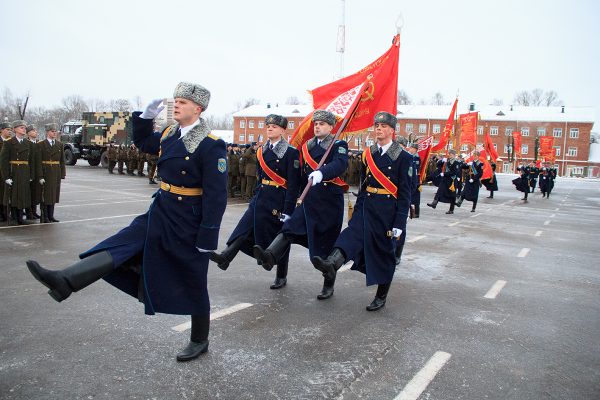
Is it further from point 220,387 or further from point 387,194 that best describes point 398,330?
point 220,387

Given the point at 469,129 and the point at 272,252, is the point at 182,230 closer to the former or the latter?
the point at 272,252

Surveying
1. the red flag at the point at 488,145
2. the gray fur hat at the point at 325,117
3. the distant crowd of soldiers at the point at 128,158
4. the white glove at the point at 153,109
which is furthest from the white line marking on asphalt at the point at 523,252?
the distant crowd of soldiers at the point at 128,158

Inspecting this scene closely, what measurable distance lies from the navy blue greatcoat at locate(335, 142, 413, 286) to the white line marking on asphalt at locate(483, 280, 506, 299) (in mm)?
1596

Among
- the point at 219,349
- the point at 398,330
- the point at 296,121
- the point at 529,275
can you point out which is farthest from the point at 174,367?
the point at 296,121

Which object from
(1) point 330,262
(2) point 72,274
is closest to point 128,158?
(1) point 330,262

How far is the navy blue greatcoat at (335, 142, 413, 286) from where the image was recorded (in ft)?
16.4

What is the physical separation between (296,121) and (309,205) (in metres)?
77.7

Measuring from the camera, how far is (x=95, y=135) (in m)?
31.1

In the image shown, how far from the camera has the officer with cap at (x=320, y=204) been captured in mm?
5152

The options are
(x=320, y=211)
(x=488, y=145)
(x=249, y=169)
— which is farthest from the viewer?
(x=488, y=145)

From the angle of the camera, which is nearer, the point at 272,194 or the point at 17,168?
the point at 272,194

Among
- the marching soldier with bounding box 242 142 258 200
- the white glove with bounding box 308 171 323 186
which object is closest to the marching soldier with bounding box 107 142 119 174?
the marching soldier with bounding box 242 142 258 200

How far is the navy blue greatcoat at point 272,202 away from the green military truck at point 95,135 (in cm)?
2626

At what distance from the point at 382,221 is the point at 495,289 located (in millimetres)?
2256
